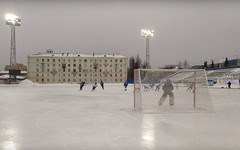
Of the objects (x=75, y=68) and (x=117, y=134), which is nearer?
(x=117, y=134)

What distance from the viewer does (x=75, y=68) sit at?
67312mm

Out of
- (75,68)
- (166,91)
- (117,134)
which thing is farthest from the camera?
(75,68)

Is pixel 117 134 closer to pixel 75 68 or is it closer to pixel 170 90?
pixel 170 90

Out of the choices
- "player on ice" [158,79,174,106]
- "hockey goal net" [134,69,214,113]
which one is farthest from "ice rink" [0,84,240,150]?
"player on ice" [158,79,174,106]

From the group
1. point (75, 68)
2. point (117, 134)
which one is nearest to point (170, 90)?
point (117, 134)

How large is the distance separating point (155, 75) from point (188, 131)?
5.54 meters

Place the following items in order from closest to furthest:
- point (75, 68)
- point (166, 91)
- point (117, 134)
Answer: point (117, 134)
point (166, 91)
point (75, 68)

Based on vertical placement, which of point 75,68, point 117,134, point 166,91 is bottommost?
point 117,134

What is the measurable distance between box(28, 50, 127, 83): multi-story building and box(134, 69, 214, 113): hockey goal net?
2107 inches

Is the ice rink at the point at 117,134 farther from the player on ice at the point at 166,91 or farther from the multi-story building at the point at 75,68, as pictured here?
the multi-story building at the point at 75,68

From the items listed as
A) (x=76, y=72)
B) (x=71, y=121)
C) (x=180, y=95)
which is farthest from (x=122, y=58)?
(x=71, y=121)

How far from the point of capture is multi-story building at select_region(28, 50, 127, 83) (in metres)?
63.8

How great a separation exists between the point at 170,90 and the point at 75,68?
2435 inches

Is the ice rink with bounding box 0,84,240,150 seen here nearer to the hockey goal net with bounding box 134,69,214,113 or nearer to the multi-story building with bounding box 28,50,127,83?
the hockey goal net with bounding box 134,69,214,113
